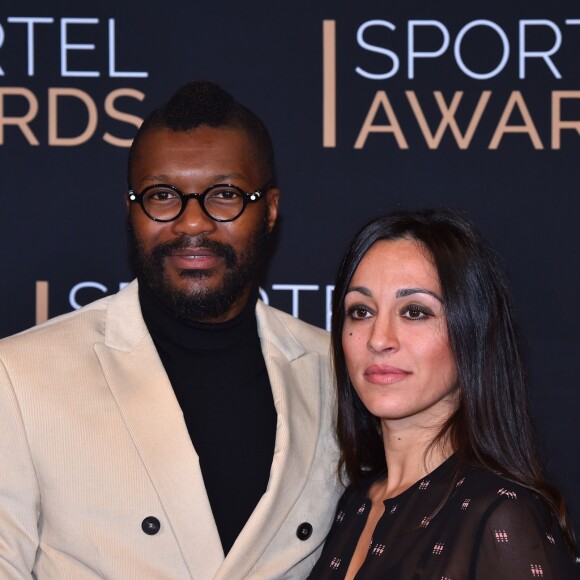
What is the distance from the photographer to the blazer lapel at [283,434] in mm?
2369

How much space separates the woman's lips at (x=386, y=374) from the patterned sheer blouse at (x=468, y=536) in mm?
210

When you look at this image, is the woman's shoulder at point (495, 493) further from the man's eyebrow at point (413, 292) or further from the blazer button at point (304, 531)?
the blazer button at point (304, 531)

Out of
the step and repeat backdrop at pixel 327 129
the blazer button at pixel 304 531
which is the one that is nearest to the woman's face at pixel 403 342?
the blazer button at pixel 304 531

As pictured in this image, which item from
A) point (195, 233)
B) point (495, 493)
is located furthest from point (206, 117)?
point (495, 493)

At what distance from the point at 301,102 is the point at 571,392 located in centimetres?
127

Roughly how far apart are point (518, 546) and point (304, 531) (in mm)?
679

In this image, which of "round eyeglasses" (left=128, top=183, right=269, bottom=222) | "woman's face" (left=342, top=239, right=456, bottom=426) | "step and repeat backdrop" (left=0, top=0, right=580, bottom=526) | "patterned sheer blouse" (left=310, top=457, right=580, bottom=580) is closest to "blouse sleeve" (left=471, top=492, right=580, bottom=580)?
"patterned sheer blouse" (left=310, top=457, right=580, bottom=580)

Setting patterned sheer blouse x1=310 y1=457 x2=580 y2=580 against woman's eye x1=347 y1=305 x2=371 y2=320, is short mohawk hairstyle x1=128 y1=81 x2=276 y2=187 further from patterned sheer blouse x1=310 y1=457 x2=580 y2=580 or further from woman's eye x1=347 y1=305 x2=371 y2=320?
patterned sheer blouse x1=310 y1=457 x2=580 y2=580

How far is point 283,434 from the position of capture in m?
2.51

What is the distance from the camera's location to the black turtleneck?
245cm

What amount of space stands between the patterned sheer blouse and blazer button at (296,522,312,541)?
0.30 m

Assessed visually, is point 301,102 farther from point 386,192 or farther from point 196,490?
point 196,490

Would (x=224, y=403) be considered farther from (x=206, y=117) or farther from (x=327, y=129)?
(x=327, y=129)

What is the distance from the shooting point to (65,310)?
3.32 m
